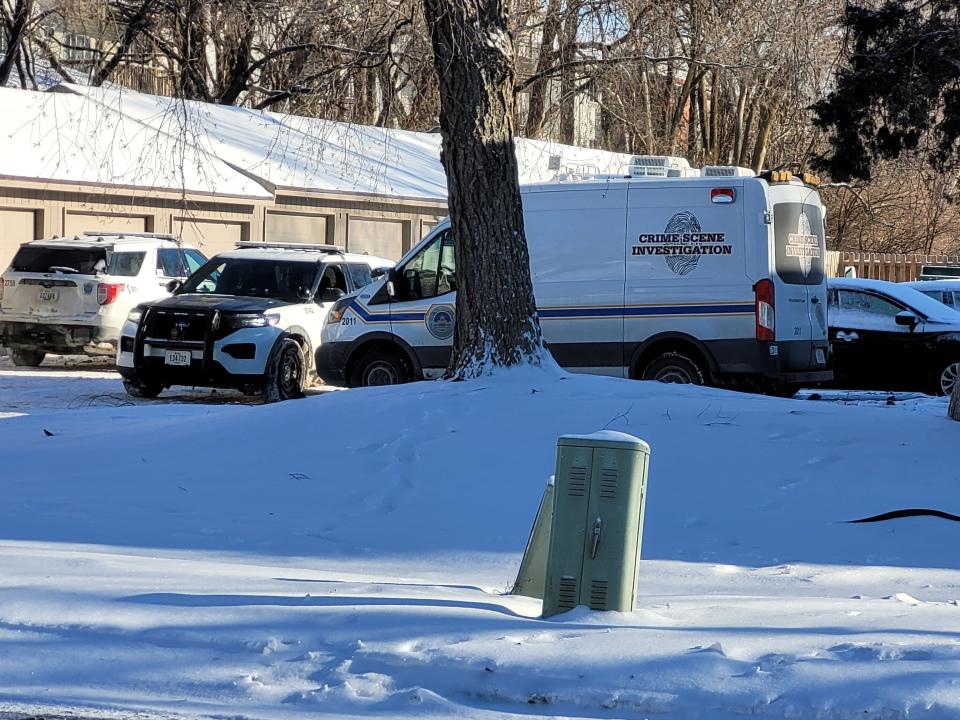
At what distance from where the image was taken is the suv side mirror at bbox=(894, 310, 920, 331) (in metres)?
17.0

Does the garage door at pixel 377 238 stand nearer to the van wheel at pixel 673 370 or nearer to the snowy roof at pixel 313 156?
the snowy roof at pixel 313 156

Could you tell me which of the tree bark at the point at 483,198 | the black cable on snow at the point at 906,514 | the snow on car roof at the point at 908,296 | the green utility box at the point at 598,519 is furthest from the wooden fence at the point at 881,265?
the green utility box at the point at 598,519

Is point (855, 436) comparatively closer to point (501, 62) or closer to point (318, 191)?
point (501, 62)

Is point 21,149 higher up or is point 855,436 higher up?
point 21,149

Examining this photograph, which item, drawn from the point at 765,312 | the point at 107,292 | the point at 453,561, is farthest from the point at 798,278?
the point at 107,292

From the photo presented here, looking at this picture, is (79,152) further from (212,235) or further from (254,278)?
(254,278)

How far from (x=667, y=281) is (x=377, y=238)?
17.2m

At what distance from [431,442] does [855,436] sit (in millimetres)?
3128

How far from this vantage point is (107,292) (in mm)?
19906

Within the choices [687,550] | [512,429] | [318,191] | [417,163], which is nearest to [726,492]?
[687,550]

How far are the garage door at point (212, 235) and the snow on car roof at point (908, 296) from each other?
44.8 ft

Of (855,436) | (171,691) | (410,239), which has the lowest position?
(171,691)

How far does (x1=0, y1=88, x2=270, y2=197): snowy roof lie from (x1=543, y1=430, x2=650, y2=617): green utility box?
18.7 meters

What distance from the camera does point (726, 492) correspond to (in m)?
9.37
